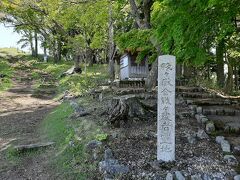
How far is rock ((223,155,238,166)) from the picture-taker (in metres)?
6.34

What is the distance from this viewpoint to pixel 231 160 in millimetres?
6410

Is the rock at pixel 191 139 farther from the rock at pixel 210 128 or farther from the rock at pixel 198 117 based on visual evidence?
the rock at pixel 198 117

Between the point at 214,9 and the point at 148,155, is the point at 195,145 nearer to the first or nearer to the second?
the point at 148,155

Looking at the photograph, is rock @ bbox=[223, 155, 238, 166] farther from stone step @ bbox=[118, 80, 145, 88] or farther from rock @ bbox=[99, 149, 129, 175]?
stone step @ bbox=[118, 80, 145, 88]

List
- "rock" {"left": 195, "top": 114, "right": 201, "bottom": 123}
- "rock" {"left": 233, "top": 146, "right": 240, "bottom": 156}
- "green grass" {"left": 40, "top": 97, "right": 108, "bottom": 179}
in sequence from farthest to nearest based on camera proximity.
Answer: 1. "rock" {"left": 195, "top": 114, "right": 201, "bottom": 123}
2. "rock" {"left": 233, "top": 146, "right": 240, "bottom": 156}
3. "green grass" {"left": 40, "top": 97, "right": 108, "bottom": 179}

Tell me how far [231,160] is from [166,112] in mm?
1621

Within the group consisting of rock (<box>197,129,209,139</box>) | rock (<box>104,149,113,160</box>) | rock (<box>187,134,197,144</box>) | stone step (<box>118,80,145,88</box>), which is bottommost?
rock (<box>104,149,113,160</box>)

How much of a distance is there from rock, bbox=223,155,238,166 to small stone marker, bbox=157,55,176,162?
109 centimetres

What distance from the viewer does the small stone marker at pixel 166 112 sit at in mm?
6457

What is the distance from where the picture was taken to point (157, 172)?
602cm

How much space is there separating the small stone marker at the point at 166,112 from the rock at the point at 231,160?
109cm

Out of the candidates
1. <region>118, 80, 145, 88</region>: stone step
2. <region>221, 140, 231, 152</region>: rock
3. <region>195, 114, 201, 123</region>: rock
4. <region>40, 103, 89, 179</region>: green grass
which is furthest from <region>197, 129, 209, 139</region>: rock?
<region>118, 80, 145, 88</region>: stone step

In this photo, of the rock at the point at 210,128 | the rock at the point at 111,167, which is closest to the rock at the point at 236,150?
the rock at the point at 210,128

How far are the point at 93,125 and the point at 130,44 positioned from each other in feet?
14.4
